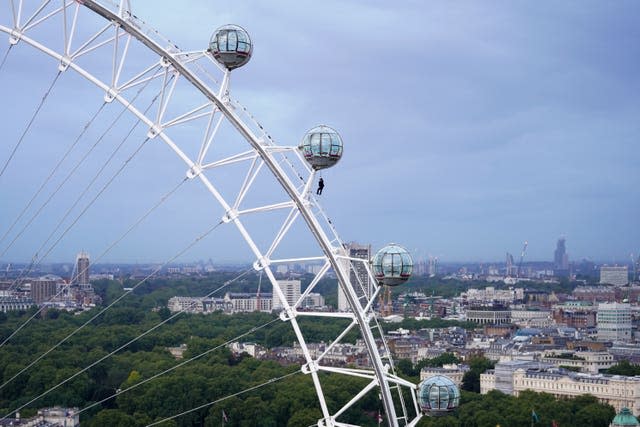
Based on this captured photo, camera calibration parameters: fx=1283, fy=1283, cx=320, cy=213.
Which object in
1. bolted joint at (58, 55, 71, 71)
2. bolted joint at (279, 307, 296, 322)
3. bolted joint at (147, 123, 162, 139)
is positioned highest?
bolted joint at (58, 55, 71, 71)

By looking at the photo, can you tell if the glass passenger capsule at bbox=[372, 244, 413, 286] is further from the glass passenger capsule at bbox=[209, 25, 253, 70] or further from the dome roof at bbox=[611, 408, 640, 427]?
the dome roof at bbox=[611, 408, 640, 427]

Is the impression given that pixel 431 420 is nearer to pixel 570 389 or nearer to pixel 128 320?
pixel 570 389

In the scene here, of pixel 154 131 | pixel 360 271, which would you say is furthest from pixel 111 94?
pixel 360 271

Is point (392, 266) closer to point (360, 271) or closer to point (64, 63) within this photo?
point (64, 63)

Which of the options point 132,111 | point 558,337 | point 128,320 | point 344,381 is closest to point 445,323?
point 558,337

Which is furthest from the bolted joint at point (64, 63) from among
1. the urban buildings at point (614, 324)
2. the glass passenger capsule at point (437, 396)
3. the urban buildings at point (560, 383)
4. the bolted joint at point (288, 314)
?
the urban buildings at point (614, 324)

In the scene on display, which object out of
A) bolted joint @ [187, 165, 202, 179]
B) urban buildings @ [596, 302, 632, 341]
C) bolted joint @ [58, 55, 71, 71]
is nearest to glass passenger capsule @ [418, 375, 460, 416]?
bolted joint @ [187, 165, 202, 179]

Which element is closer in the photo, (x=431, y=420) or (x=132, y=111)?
(x=132, y=111)
